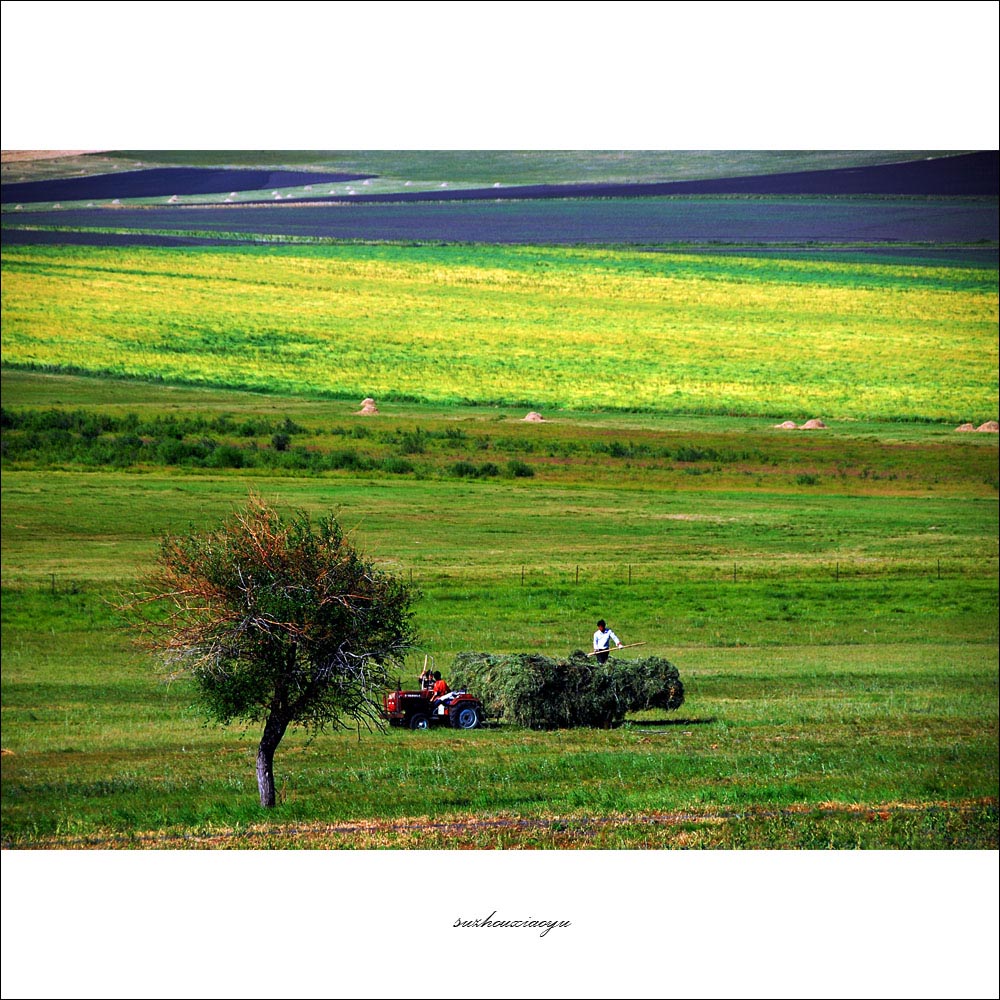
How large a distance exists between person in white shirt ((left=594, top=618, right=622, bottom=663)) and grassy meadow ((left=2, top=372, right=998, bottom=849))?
7cm

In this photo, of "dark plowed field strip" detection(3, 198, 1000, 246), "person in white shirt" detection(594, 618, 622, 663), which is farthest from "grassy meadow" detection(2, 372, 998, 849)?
"dark plowed field strip" detection(3, 198, 1000, 246)

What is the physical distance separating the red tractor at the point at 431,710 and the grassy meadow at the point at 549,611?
0.12 meters

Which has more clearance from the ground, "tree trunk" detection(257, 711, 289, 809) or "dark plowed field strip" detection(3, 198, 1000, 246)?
"dark plowed field strip" detection(3, 198, 1000, 246)

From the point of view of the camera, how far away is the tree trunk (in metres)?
8.09

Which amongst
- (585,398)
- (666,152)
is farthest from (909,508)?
(666,152)

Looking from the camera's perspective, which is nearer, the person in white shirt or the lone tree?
the lone tree

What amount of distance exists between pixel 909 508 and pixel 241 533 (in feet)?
15.8

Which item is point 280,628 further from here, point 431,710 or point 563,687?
point 563,687

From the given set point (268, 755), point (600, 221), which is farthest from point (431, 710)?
point (600, 221)

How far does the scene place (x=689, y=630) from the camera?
9.38 meters

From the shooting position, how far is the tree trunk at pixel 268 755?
809 centimetres

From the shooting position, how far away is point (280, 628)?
782cm

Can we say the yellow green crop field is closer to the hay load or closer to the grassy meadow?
the grassy meadow

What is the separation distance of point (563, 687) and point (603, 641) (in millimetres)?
486
